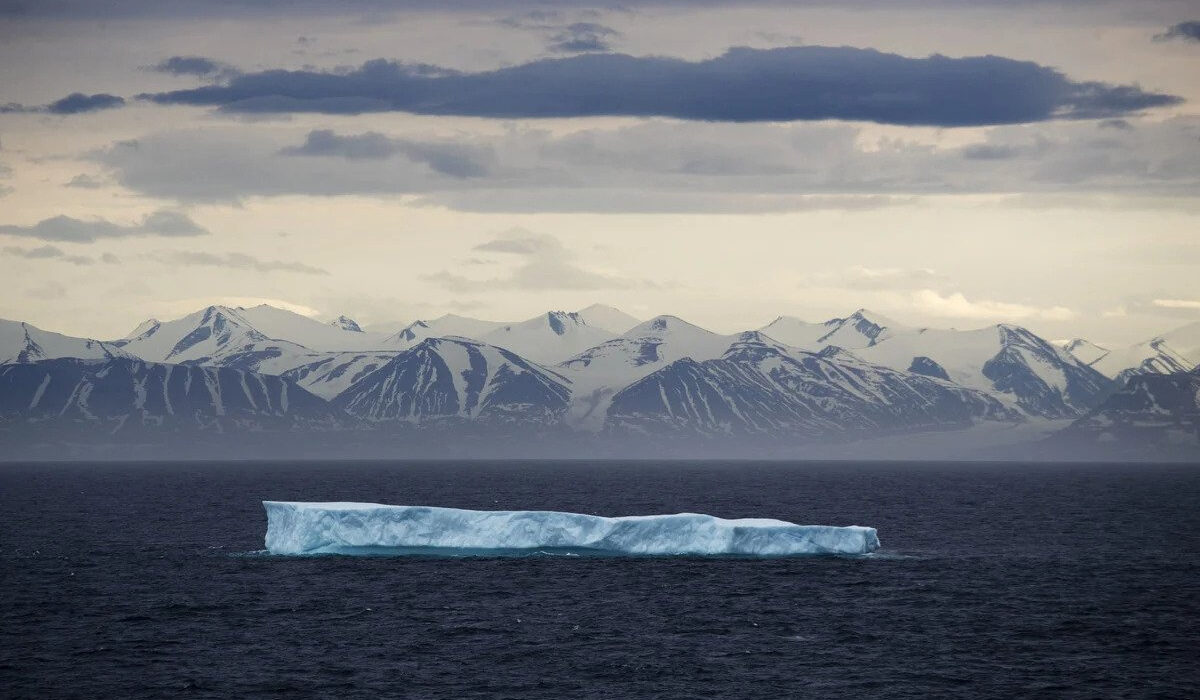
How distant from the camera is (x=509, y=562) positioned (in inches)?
3846

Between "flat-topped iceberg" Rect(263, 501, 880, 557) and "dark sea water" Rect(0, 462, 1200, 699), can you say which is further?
"flat-topped iceberg" Rect(263, 501, 880, 557)

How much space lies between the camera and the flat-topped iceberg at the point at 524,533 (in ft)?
320

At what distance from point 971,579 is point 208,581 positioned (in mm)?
46249

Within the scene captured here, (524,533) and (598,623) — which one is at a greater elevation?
(524,533)

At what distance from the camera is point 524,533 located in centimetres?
9831

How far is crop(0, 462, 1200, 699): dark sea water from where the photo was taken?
197 feet

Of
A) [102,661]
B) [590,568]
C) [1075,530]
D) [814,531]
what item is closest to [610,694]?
[102,661]

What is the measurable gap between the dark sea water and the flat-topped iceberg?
49.6 inches

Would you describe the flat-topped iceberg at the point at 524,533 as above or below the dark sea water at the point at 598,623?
above

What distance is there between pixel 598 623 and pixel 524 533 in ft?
Answer: 83.9

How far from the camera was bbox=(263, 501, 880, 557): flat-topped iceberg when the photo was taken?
97.4 metres

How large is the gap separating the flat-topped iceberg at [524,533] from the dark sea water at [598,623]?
4.13ft

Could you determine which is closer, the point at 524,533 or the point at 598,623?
the point at 598,623

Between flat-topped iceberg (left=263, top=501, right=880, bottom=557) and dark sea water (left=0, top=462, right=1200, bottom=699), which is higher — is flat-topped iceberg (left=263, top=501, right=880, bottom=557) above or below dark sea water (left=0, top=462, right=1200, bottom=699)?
above
